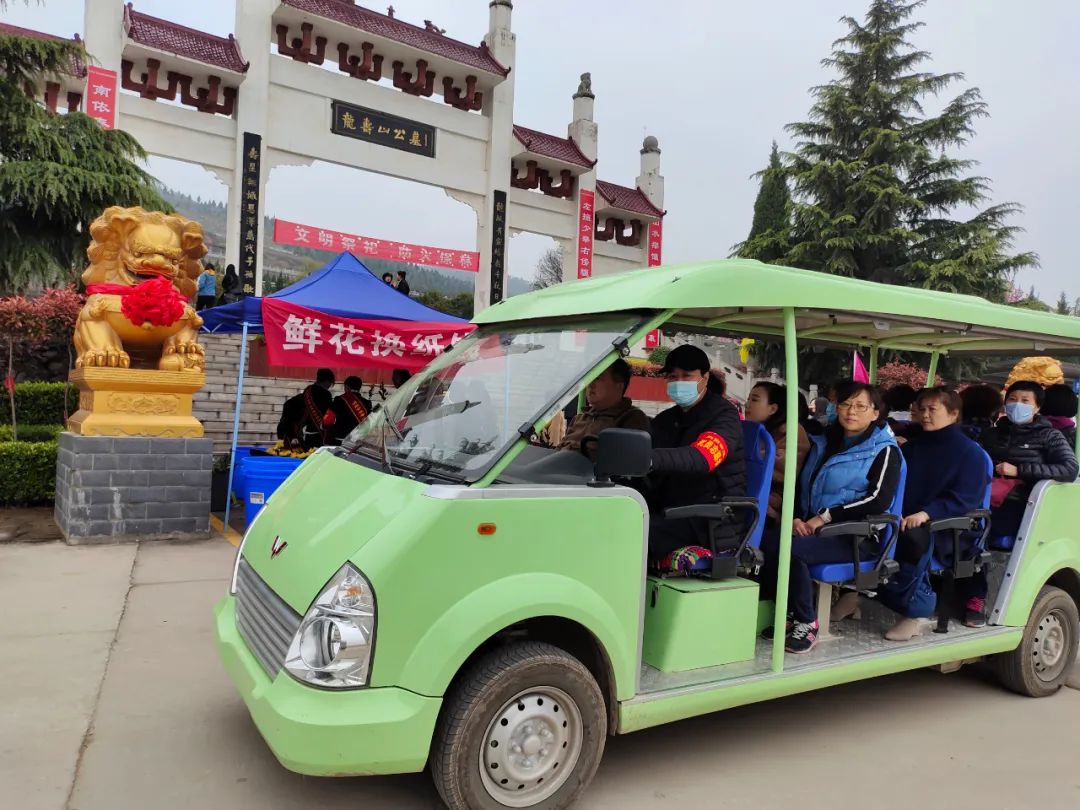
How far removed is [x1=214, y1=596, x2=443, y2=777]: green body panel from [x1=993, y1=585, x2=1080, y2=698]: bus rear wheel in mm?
3646

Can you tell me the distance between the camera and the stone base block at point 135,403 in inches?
273

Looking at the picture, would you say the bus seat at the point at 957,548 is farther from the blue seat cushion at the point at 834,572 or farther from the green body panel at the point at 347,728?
the green body panel at the point at 347,728

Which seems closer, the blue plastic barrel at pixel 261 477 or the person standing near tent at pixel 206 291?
the blue plastic barrel at pixel 261 477

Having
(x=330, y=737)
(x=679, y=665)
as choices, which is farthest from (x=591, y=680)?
(x=330, y=737)

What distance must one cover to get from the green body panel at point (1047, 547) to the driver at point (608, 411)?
2.32 meters

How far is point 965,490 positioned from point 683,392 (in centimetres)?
183

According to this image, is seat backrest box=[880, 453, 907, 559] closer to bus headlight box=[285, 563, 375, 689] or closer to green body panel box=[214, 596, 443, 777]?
green body panel box=[214, 596, 443, 777]

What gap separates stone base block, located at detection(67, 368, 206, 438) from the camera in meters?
6.93

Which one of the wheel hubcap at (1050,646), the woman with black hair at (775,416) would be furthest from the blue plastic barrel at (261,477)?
the wheel hubcap at (1050,646)

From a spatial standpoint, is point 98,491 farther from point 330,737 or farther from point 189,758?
point 330,737

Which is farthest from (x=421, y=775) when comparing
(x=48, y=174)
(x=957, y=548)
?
(x=48, y=174)

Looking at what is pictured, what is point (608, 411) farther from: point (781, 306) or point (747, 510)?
point (781, 306)

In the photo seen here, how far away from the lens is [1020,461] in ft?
14.5

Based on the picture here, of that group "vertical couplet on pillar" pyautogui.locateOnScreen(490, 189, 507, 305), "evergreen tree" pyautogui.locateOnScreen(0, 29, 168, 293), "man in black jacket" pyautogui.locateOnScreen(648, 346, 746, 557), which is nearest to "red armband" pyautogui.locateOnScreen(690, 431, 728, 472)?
"man in black jacket" pyautogui.locateOnScreen(648, 346, 746, 557)
